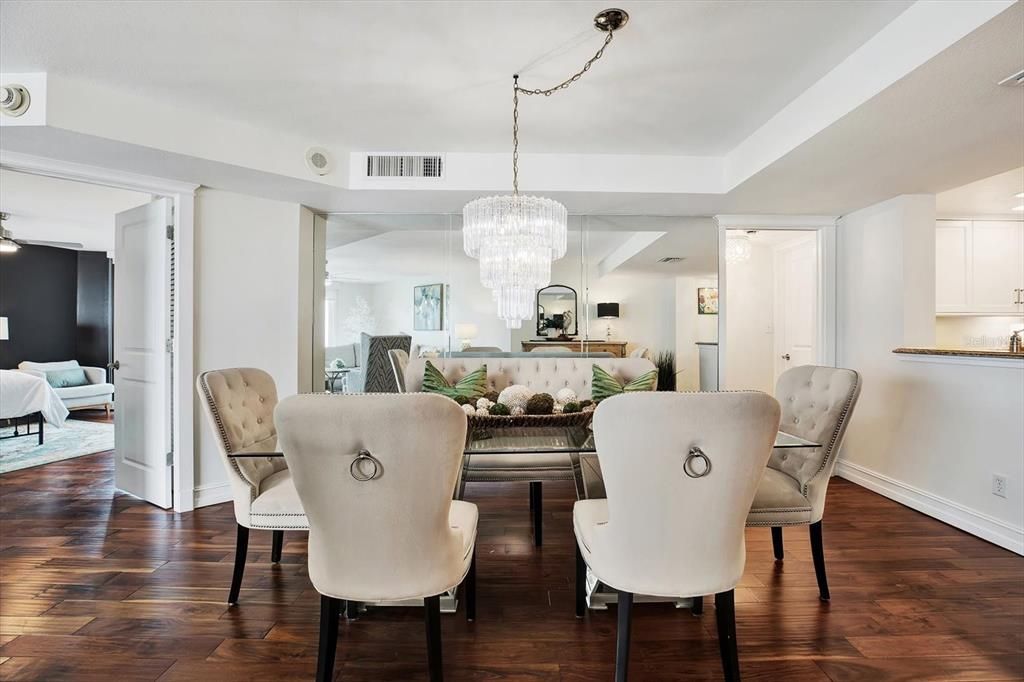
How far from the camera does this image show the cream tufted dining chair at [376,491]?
1171 mm

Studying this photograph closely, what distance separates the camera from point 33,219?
5.22 meters

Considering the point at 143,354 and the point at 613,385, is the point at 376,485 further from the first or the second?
the point at 143,354

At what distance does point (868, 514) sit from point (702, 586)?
7.98ft

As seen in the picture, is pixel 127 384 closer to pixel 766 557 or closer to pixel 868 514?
pixel 766 557

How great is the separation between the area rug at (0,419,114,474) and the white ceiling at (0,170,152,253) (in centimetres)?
234

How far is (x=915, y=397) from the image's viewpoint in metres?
3.16

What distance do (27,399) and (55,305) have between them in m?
2.61

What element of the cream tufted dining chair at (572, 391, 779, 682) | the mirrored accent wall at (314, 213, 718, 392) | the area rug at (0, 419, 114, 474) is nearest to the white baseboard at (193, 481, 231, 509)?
the mirrored accent wall at (314, 213, 718, 392)

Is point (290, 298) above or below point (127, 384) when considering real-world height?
above

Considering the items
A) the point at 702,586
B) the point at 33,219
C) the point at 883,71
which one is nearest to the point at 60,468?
the point at 33,219

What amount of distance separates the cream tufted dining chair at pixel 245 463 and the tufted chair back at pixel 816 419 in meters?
2.05

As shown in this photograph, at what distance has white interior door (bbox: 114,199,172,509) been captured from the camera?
316cm

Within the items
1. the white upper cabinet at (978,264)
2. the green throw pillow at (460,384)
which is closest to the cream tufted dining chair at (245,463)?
the green throw pillow at (460,384)

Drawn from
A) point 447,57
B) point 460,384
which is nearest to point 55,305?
point 460,384
